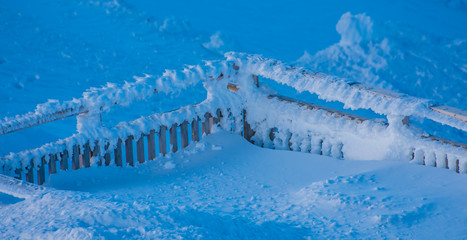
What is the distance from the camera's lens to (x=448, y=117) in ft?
14.0

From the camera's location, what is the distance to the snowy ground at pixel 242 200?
10.8 feet

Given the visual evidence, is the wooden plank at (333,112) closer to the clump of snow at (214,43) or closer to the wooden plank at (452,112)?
the wooden plank at (452,112)

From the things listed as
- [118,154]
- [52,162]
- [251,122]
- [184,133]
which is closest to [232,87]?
[251,122]

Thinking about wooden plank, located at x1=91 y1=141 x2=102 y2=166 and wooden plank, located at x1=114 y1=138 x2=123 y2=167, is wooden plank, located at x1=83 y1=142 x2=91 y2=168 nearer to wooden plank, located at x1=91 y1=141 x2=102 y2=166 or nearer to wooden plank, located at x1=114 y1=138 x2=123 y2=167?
wooden plank, located at x1=91 y1=141 x2=102 y2=166

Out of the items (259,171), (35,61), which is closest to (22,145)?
(35,61)

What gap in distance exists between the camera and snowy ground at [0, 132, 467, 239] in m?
3.30

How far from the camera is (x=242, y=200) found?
14.4ft

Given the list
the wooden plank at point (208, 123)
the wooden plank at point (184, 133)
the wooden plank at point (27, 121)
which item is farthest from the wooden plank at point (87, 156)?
the wooden plank at point (208, 123)

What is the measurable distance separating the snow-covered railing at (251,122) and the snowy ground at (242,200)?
0.50 feet

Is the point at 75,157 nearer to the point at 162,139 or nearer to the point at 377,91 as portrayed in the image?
the point at 162,139

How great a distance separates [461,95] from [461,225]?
11952mm

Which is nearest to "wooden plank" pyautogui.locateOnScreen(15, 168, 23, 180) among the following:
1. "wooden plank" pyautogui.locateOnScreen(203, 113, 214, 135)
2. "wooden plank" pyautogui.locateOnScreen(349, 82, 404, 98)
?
"wooden plank" pyautogui.locateOnScreen(203, 113, 214, 135)

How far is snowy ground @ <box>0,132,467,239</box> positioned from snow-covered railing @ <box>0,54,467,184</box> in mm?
153

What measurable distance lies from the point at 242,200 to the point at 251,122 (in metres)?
1.63
